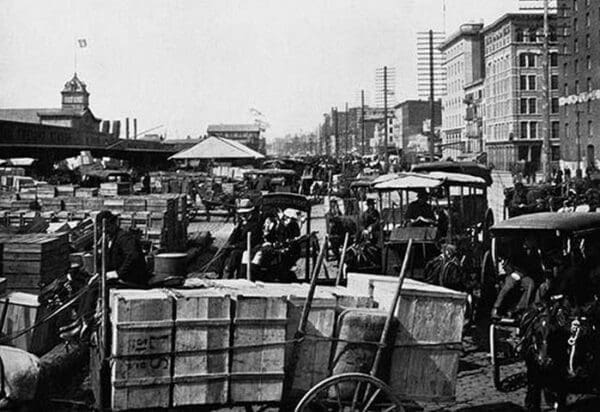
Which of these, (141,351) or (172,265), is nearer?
(141,351)

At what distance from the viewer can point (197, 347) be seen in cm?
624

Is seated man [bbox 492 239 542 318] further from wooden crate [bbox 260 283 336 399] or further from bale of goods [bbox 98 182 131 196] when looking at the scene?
bale of goods [bbox 98 182 131 196]

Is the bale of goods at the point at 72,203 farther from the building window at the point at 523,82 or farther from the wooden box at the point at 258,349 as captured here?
the building window at the point at 523,82

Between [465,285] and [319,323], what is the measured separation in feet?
26.7

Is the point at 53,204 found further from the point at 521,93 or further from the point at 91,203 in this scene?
the point at 521,93

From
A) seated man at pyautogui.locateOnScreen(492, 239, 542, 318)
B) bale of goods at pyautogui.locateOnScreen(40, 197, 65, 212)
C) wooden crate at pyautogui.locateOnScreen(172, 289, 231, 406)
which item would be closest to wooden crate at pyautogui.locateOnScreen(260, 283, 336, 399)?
wooden crate at pyautogui.locateOnScreen(172, 289, 231, 406)

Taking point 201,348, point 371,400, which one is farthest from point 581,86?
point 201,348

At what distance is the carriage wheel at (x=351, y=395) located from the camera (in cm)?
632

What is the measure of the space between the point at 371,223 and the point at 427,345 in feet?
44.9

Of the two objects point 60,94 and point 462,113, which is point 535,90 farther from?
point 60,94

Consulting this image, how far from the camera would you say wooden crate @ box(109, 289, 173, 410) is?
606cm

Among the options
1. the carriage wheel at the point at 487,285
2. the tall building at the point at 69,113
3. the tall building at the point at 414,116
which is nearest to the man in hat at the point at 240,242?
the carriage wheel at the point at 487,285

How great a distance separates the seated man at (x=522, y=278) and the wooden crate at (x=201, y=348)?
5.25 meters

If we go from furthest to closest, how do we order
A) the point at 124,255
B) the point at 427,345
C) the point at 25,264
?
1. the point at 25,264
2. the point at 124,255
3. the point at 427,345
